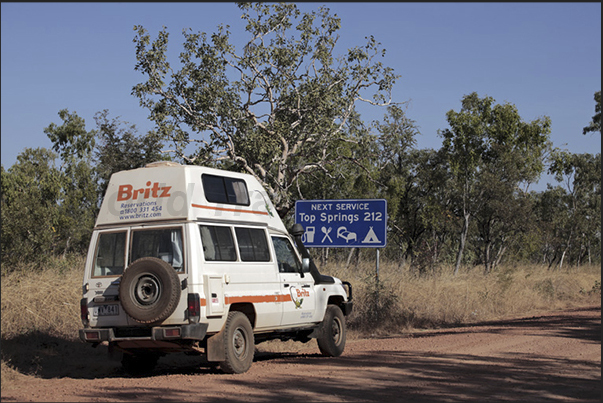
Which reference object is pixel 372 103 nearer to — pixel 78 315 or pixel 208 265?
pixel 78 315

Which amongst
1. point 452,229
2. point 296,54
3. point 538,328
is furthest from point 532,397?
point 452,229

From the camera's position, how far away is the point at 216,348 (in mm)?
9891

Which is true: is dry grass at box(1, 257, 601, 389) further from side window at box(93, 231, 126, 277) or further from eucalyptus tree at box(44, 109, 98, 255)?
eucalyptus tree at box(44, 109, 98, 255)

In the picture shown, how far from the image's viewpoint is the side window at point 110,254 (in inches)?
396

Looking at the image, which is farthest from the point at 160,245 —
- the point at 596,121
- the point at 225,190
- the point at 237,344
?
the point at 596,121

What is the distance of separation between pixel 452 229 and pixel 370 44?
794 inches

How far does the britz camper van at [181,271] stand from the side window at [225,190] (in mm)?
17

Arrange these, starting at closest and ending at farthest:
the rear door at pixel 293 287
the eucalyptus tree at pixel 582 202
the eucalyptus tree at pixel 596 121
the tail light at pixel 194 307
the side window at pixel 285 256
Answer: the tail light at pixel 194 307 → the rear door at pixel 293 287 → the side window at pixel 285 256 → the eucalyptus tree at pixel 596 121 → the eucalyptus tree at pixel 582 202

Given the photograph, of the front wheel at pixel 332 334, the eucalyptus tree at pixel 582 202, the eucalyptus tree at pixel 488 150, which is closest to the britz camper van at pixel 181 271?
the front wheel at pixel 332 334

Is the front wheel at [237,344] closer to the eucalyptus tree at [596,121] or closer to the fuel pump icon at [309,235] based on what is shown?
the fuel pump icon at [309,235]

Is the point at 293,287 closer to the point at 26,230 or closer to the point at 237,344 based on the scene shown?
the point at 237,344

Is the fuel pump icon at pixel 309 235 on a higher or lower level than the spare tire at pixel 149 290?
higher

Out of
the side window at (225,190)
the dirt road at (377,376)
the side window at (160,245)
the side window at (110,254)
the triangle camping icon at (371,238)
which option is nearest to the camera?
the dirt road at (377,376)

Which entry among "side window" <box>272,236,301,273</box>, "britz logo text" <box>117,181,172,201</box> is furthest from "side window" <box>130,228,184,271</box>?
"side window" <box>272,236,301,273</box>
